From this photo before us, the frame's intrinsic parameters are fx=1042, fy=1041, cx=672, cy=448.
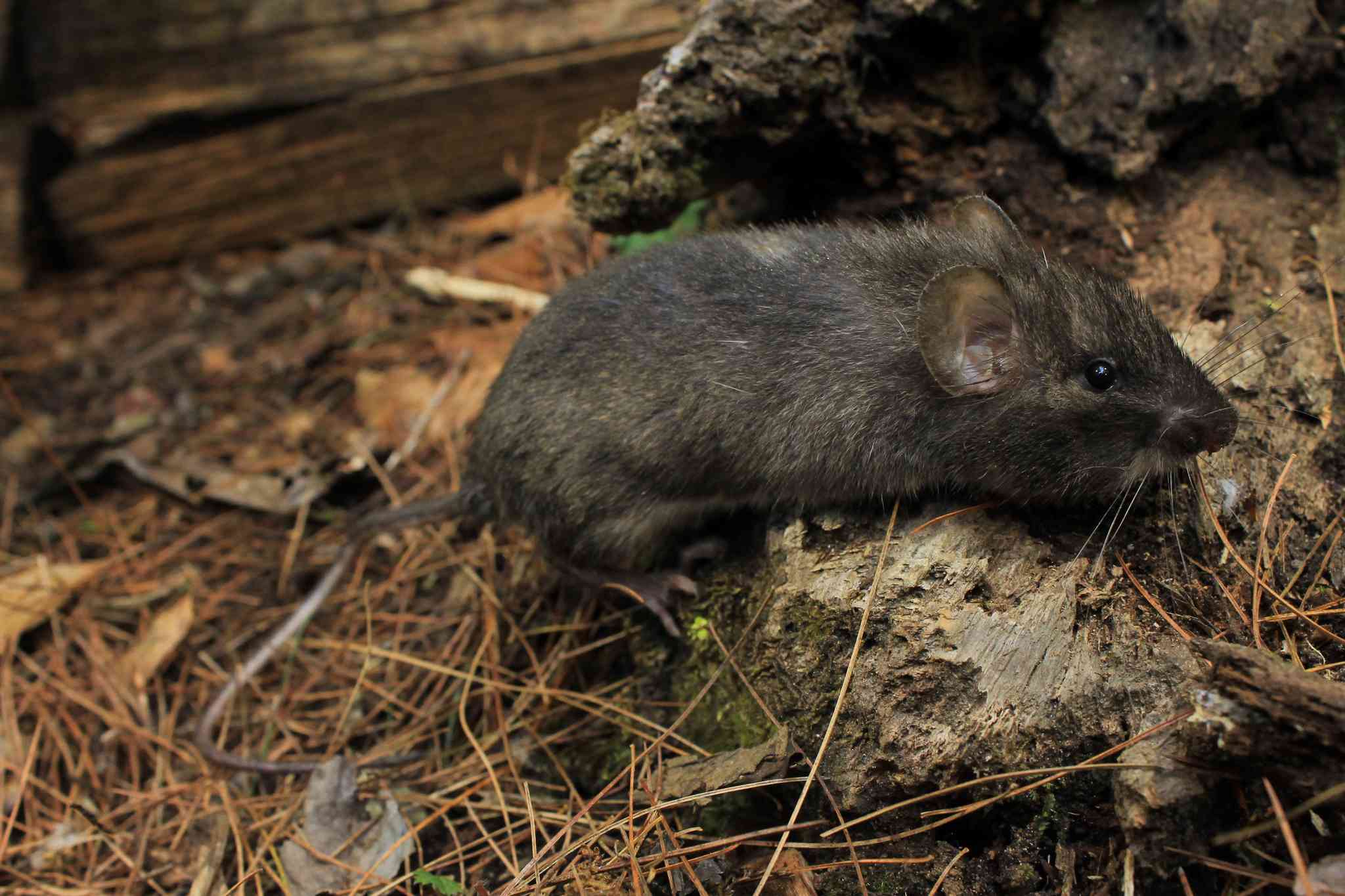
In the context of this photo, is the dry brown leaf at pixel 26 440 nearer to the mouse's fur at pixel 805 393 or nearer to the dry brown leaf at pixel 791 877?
the mouse's fur at pixel 805 393

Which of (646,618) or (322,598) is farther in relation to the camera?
(322,598)

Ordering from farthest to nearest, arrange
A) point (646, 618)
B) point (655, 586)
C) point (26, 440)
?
1. point (26, 440)
2. point (646, 618)
3. point (655, 586)

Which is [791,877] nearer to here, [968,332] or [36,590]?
[968,332]

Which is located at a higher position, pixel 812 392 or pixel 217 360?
pixel 812 392

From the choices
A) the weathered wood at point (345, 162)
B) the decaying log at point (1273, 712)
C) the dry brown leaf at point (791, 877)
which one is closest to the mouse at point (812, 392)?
the decaying log at point (1273, 712)

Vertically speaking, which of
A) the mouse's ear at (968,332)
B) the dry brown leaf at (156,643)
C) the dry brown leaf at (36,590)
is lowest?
the dry brown leaf at (156,643)

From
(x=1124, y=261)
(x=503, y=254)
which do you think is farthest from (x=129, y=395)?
(x=1124, y=261)

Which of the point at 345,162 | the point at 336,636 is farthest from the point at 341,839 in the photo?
the point at 345,162
